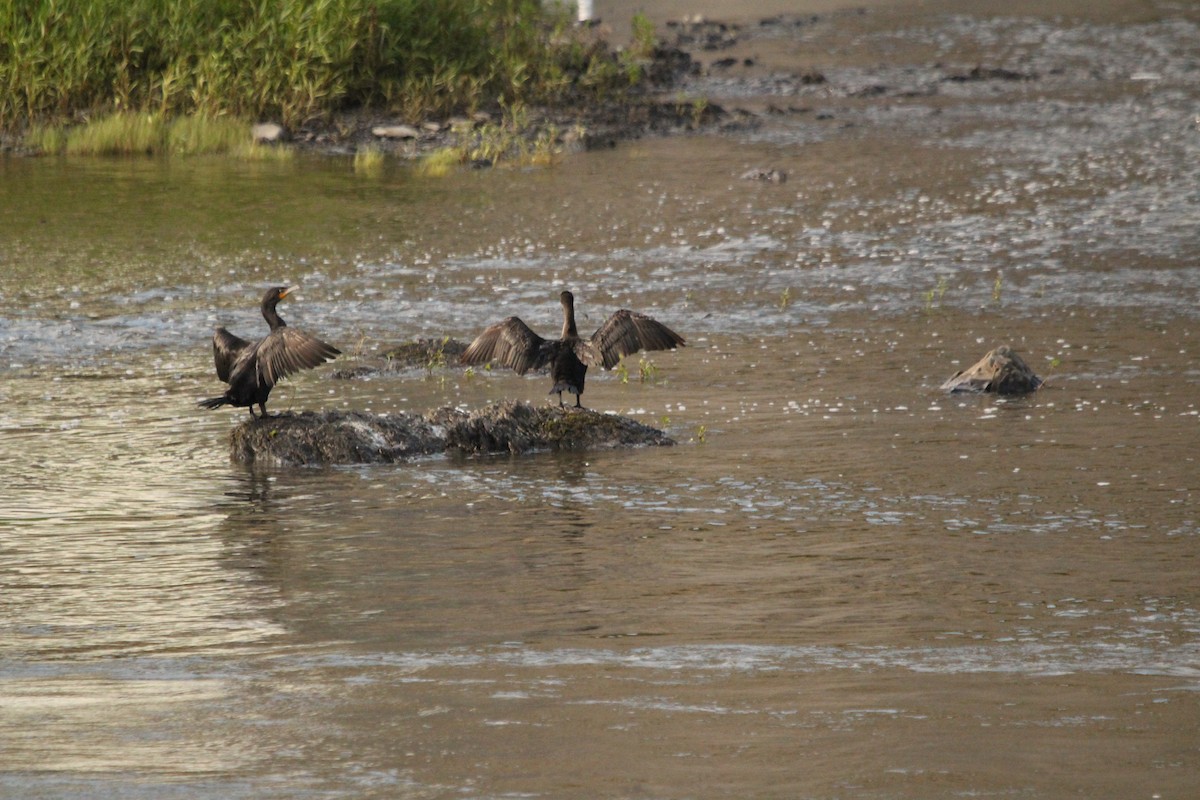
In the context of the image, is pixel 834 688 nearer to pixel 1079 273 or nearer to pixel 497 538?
pixel 497 538

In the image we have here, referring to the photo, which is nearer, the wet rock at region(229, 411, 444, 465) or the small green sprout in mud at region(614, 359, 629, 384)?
the wet rock at region(229, 411, 444, 465)

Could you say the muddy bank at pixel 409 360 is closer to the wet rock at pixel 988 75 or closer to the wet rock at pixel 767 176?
the wet rock at pixel 767 176

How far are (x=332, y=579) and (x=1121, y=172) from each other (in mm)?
18083

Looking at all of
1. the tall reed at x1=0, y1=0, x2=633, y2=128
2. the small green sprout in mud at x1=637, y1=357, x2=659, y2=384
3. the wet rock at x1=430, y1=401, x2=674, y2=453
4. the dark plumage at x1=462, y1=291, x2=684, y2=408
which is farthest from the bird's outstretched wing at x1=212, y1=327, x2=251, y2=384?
the tall reed at x1=0, y1=0, x2=633, y2=128

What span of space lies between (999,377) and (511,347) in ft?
11.7

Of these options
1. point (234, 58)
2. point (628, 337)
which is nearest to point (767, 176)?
point (234, 58)

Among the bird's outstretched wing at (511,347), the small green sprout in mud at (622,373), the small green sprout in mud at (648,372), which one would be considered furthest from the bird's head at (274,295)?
the small green sprout in mud at (648,372)

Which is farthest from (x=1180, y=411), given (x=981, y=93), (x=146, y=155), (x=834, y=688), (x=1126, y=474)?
(x=981, y=93)

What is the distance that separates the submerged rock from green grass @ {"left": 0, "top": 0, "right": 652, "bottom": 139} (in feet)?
58.2

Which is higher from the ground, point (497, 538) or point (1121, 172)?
point (1121, 172)

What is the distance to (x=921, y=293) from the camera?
17125 millimetres

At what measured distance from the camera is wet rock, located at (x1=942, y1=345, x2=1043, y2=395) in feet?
42.0

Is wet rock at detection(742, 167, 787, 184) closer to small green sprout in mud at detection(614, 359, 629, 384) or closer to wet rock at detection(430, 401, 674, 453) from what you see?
small green sprout in mud at detection(614, 359, 629, 384)

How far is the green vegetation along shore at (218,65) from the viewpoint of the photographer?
27.9 meters
